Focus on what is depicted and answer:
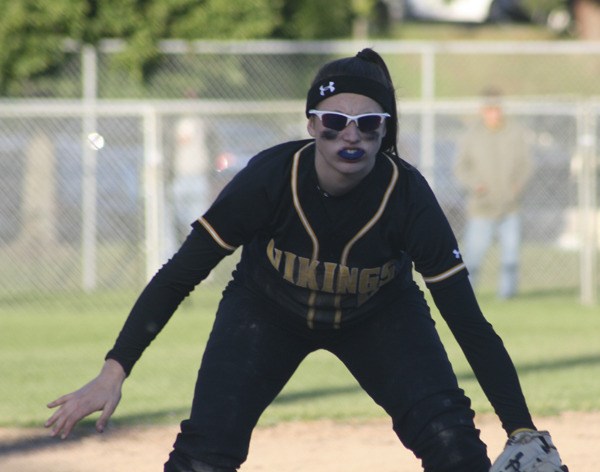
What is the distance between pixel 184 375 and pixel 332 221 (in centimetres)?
499

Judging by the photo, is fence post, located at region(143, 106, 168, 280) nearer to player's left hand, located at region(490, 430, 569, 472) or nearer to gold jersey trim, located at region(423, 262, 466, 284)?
gold jersey trim, located at region(423, 262, 466, 284)

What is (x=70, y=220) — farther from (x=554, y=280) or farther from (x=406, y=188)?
(x=406, y=188)

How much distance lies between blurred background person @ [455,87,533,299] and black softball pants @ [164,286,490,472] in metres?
8.38

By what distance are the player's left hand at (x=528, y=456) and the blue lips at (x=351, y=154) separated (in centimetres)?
100

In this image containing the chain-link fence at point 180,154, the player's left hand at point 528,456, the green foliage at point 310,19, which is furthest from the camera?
the green foliage at point 310,19

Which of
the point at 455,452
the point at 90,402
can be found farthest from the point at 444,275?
the point at 90,402

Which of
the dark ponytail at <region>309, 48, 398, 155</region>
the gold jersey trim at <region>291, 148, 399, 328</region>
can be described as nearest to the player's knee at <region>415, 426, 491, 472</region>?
the gold jersey trim at <region>291, 148, 399, 328</region>

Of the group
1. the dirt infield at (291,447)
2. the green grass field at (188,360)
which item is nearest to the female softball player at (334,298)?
the dirt infield at (291,447)

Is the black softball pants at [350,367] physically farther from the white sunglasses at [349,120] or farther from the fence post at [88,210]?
the fence post at [88,210]

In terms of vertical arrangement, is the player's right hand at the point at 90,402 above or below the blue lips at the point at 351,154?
below

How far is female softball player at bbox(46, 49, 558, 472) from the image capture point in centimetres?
405

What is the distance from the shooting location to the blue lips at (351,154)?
13.4 feet

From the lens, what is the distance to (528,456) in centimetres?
377

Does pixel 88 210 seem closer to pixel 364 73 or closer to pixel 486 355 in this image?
pixel 364 73
